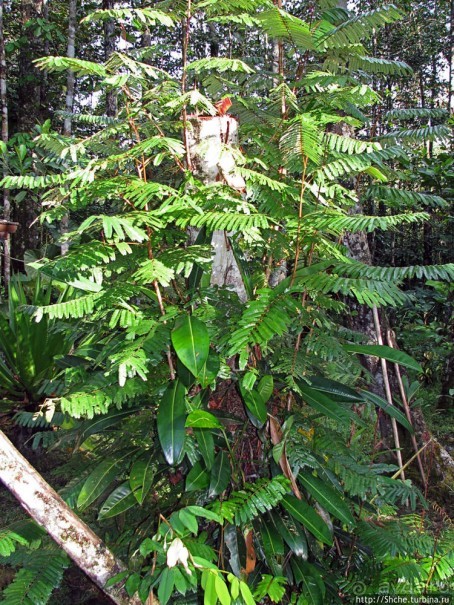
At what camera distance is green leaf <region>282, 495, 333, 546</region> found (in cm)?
160

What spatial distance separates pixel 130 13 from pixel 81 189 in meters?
0.64

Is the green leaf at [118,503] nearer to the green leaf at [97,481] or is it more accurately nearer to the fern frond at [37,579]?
the green leaf at [97,481]

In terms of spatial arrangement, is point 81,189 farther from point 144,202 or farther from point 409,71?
point 409,71

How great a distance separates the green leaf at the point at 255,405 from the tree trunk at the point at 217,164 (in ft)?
1.40

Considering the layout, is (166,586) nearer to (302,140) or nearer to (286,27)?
(302,140)

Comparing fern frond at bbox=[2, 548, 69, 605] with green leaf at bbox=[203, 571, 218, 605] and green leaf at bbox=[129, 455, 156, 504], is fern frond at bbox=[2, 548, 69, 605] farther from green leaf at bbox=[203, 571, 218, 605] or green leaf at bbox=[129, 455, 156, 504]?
green leaf at bbox=[203, 571, 218, 605]

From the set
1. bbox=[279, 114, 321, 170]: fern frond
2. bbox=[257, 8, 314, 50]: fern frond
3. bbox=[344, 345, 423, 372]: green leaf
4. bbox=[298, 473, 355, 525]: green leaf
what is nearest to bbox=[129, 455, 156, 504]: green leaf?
bbox=[298, 473, 355, 525]: green leaf

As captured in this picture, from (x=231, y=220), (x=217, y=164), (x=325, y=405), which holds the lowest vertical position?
(x=325, y=405)

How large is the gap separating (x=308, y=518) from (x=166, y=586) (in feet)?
1.83

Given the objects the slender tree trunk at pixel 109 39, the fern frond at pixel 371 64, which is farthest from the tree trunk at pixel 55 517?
the slender tree trunk at pixel 109 39

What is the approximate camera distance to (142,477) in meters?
1.65

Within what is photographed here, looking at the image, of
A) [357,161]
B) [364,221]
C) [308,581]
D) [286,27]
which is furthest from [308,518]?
[286,27]

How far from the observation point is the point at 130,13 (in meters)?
1.70

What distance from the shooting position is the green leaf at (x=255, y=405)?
159 cm
